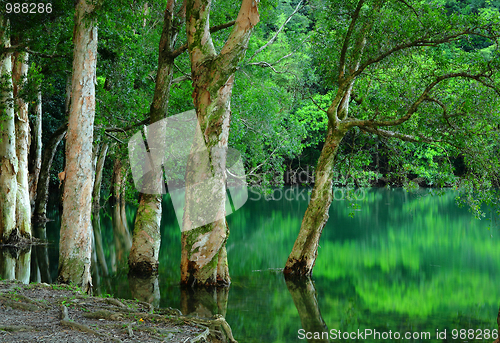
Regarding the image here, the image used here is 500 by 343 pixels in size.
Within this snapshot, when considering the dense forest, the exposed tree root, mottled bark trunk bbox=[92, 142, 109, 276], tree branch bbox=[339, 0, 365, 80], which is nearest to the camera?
the exposed tree root

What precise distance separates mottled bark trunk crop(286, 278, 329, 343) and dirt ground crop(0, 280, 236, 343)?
2876 mm

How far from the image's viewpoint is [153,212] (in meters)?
11.9

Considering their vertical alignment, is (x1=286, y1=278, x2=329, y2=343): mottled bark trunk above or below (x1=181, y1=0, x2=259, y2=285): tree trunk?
below

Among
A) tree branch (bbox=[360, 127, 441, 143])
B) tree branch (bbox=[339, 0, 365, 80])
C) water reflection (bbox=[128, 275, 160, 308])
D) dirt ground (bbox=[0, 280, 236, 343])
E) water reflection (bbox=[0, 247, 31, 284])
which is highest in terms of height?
tree branch (bbox=[339, 0, 365, 80])

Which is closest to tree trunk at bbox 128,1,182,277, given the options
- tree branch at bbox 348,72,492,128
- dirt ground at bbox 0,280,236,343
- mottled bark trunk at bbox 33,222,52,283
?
mottled bark trunk at bbox 33,222,52,283

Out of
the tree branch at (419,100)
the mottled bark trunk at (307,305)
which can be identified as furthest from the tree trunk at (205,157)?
the tree branch at (419,100)

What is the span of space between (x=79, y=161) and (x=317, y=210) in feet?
18.5

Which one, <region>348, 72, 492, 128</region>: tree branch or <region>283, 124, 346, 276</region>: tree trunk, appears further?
<region>283, 124, 346, 276</region>: tree trunk

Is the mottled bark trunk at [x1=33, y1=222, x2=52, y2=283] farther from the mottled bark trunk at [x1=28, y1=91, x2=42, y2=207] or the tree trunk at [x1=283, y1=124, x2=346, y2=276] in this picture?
the tree trunk at [x1=283, y1=124, x2=346, y2=276]

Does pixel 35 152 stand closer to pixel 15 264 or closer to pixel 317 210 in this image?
pixel 15 264

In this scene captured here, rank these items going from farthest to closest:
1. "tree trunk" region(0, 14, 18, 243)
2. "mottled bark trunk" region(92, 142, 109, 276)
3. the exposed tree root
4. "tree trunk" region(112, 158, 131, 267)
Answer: "tree trunk" region(112, 158, 131, 267)
"mottled bark trunk" region(92, 142, 109, 276)
"tree trunk" region(0, 14, 18, 243)
the exposed tree root

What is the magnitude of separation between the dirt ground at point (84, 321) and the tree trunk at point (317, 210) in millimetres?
4914

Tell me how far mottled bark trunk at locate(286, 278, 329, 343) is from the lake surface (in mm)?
24

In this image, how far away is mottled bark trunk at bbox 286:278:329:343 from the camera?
30.5 feet
